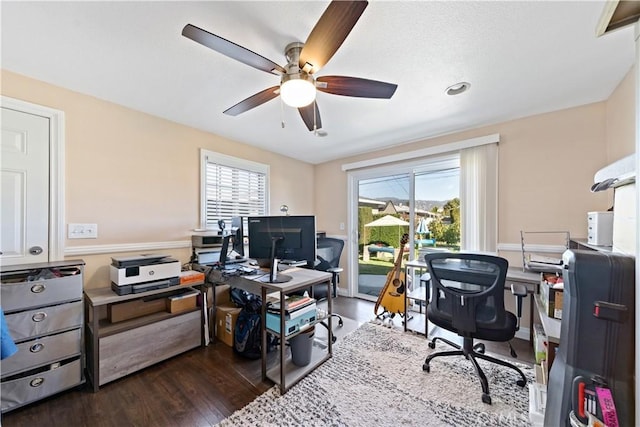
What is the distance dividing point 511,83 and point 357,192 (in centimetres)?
243

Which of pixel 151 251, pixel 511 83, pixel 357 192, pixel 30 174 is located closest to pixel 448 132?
pixel 511 83

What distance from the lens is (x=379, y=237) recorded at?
3.88m

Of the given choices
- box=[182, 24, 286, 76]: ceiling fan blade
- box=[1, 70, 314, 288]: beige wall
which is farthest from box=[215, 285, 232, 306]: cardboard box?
box=[182, 24, 286, 76]: ceiling fan blade

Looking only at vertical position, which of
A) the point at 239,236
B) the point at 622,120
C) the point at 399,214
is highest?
the point at 622,120

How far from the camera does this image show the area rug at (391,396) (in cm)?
151

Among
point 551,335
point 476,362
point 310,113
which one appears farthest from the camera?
point 310,113

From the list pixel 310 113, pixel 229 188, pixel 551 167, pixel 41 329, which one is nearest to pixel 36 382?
pixel 41 329

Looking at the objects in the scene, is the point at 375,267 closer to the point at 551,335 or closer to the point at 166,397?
the point at 551,335

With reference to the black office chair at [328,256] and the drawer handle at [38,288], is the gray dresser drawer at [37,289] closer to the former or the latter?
the drawer handle at [38,288]

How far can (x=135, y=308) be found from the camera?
2.14m

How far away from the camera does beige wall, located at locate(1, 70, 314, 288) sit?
2059mm

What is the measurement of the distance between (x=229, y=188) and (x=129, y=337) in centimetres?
192

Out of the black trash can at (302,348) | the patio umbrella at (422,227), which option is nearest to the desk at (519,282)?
the patio umbrella at (422,227)

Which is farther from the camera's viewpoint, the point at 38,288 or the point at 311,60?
the point at 38,288
